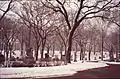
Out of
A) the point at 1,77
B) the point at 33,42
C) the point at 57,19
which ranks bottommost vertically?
the point at 1,77

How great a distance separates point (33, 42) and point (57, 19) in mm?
20698

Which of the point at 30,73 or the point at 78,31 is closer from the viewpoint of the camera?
the point at 30,73

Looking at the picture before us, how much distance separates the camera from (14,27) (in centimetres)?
4600

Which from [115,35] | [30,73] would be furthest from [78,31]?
[30,73]

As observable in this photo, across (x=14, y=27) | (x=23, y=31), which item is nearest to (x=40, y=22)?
(x=14, y=27)

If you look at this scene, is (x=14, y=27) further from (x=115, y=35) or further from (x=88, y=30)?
(x=115, y=35)

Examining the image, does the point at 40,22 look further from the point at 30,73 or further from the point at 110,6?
the point at 30,73

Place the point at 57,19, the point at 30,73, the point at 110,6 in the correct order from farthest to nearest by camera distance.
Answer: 1. the point at 57,19
2. the point at 110,6
3. the point at 30,73

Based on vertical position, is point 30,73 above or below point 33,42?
below

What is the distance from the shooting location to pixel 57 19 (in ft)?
145

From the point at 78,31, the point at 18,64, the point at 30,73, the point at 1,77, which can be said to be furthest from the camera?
the point at 78,31

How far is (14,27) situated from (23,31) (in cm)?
583

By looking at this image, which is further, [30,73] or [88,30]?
[88,30]

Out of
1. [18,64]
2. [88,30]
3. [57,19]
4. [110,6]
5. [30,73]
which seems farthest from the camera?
[88,30]
